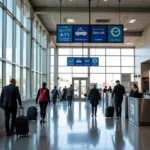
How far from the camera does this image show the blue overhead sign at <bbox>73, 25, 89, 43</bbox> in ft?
38.1

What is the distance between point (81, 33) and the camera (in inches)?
459

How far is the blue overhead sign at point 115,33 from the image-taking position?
11688 mm

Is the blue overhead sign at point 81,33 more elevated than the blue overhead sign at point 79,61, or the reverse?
the blue overhead sign at point 81,33

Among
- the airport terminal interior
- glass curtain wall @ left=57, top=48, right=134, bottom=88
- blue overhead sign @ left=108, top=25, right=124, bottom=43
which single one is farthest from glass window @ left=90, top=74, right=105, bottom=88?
blue overhead sign @ left=108, top=25, right=124, bottom=43

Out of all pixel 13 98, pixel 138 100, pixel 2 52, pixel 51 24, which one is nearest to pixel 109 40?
pixel 138 100

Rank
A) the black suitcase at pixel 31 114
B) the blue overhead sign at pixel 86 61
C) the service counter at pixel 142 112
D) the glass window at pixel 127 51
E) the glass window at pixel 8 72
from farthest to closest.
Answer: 1. the glass window at pixel 127 51
2. the blue overhead sign at pixel 86 61
3. the black suitcase at pixel 31 114
4. the glass window at pixel 8 72
5. the service counter at pixel 142 112

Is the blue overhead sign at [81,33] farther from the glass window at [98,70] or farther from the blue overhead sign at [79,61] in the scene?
the glass window at [98,70]

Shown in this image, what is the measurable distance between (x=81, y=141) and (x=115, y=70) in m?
24.6

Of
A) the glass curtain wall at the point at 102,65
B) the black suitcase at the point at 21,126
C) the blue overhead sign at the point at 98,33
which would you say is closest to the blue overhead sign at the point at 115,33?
the blue overhead sign at the point at 98,33

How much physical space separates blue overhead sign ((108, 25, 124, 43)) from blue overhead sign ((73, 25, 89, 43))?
100cm

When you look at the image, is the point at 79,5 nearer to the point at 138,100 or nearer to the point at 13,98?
the point at 138,100

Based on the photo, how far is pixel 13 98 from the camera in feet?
24.2

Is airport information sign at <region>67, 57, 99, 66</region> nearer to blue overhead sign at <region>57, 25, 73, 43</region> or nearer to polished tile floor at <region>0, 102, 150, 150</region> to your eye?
blue overhead sign at <region>57, 25, 73, 43</region>

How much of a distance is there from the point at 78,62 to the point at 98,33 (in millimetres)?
11312
